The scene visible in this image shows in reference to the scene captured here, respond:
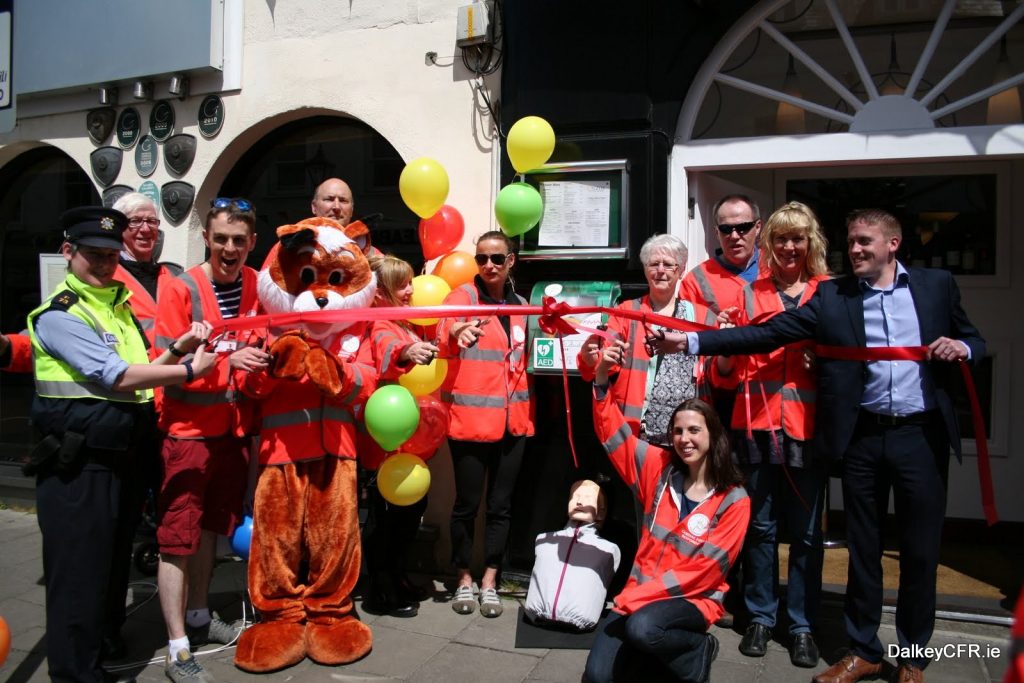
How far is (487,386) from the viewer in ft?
14.3

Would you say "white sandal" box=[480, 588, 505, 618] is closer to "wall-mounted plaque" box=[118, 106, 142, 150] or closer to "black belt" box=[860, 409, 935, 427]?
"black belt" box=[860, 409, 935, 427]

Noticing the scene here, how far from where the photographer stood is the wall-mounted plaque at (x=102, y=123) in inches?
245

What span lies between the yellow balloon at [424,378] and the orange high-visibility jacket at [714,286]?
1270 millimetres

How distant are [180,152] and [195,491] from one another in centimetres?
302

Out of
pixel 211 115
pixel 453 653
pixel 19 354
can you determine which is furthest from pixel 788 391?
pixel 211 115

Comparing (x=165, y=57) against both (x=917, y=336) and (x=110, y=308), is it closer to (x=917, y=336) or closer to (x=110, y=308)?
(x=110, y=308)

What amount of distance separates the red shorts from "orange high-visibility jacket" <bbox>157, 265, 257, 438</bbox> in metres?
0.07

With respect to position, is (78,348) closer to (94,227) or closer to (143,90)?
(94,227)

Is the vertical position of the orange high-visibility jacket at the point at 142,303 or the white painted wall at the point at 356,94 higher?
the white painted wall at the point at 356,94

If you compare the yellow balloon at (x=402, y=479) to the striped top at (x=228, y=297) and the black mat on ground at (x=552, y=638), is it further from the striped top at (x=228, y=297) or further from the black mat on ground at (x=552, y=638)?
the striped top at (x=228, y=297)

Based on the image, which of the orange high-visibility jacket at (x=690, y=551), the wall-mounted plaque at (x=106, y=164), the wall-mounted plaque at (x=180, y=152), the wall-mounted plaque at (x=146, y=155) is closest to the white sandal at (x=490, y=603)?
the orange high-visibility jacket at (x=690, y=551)

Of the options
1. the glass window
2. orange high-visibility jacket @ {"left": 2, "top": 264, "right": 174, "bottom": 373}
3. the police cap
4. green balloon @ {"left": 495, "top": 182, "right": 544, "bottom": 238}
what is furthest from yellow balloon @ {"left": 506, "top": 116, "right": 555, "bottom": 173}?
the glass window

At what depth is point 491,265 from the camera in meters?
4.40

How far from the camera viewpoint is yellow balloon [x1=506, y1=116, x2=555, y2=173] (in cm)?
444
